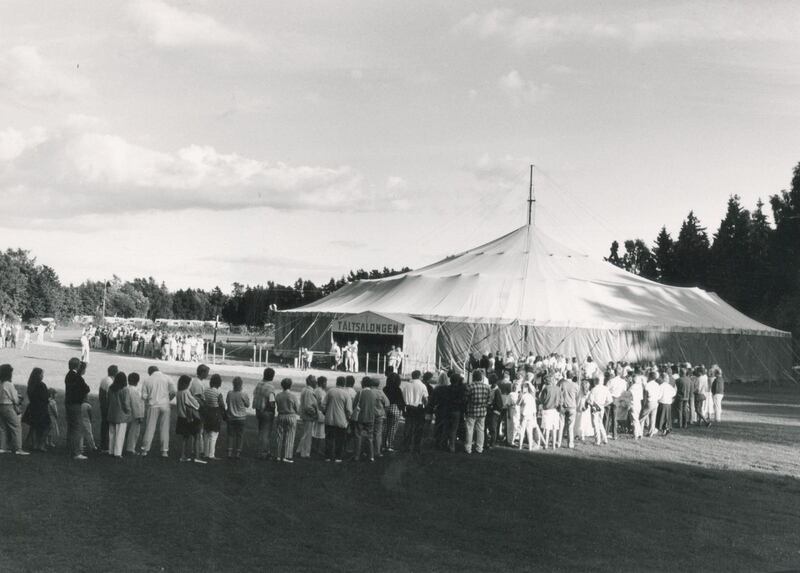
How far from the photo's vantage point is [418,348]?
33.6 metres

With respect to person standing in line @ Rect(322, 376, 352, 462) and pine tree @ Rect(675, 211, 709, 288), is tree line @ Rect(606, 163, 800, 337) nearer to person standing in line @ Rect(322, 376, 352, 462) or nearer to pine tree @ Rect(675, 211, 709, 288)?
pine tree @ Rect(675, 211, 709, 288)

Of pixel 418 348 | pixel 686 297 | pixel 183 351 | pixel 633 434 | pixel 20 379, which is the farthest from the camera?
pixel 686 297

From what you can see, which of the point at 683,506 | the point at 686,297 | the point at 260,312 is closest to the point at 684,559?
the point at 683,506

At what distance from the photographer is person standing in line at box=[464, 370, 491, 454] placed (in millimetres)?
14328

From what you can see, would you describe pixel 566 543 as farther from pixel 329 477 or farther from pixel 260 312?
pixel 260 312

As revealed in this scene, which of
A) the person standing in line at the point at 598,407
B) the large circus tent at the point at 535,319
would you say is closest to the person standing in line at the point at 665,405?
the person standing in line at the point at 598,407

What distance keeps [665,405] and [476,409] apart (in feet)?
19.1

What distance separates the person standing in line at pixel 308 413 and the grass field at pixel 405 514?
0.50m

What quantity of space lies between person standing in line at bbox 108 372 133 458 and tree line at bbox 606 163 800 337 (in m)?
43.1

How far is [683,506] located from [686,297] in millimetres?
32055

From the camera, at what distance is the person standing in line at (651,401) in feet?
55.5

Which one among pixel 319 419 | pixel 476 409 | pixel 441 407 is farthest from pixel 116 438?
pixel 476 409

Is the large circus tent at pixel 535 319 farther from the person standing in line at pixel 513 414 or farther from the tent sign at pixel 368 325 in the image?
the person standing in line at pixel 513 414

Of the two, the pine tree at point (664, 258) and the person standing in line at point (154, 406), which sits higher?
the pine tree at point (664, 258)
